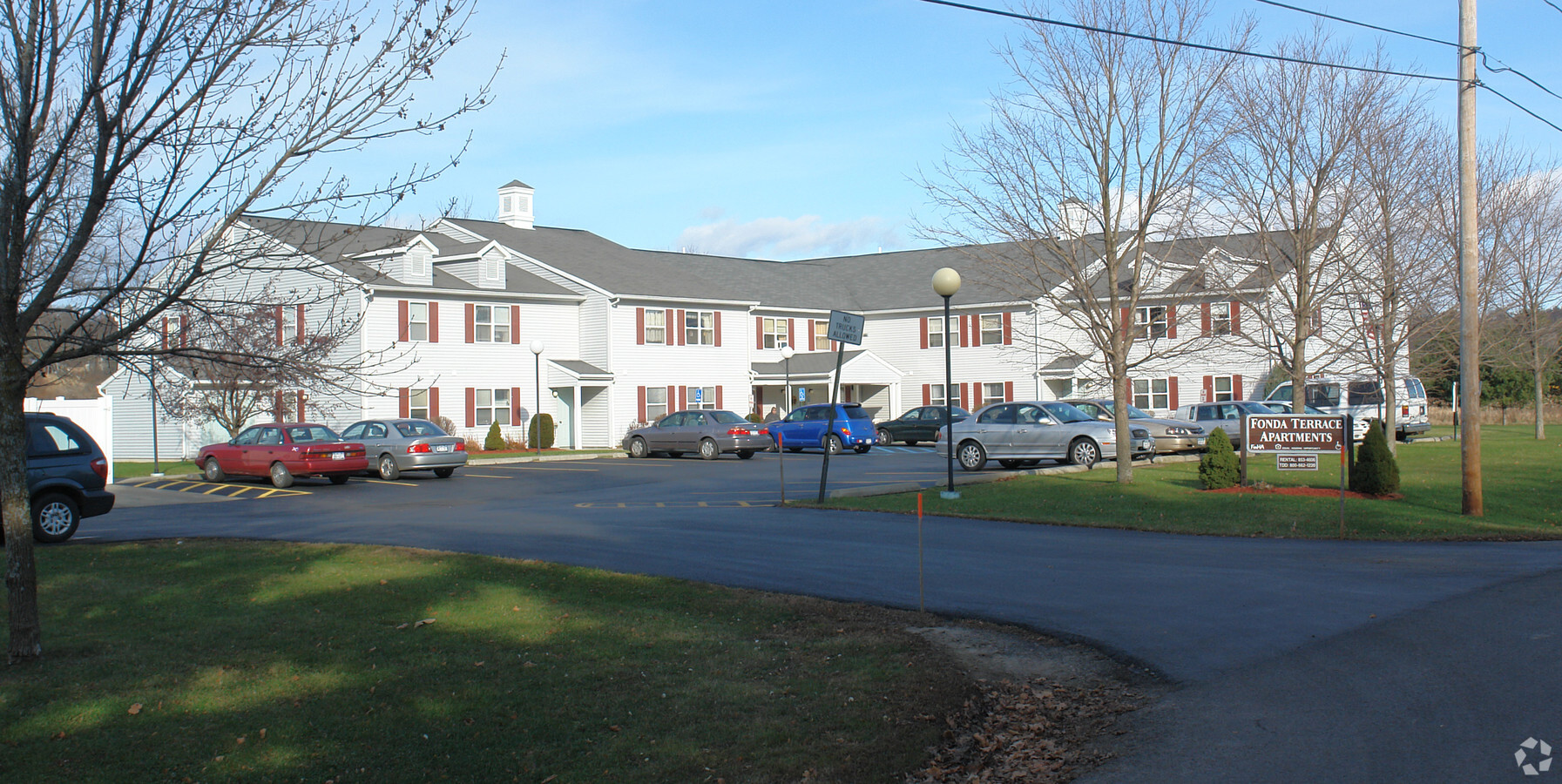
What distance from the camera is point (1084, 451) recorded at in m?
24.5

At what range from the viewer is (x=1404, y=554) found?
1184cm

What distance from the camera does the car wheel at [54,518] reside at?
47.0 ft

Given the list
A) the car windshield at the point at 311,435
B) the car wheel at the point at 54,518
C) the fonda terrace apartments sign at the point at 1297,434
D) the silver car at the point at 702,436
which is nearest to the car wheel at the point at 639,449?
the silver car at the point at 702,436

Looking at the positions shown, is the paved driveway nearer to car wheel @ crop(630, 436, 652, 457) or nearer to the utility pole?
the utility pole

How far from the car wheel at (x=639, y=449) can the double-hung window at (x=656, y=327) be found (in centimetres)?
814

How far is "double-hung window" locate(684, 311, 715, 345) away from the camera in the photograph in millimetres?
43156

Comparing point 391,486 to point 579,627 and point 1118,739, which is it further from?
point 1118,739

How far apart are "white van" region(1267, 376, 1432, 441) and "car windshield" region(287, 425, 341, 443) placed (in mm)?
27462

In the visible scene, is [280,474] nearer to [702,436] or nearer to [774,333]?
[702,436]

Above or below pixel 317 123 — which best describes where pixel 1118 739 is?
below

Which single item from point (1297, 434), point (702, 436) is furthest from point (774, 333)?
point (1297, 434)

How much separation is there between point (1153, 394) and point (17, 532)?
4118 cm

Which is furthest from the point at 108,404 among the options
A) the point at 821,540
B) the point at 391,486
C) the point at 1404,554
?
the point at 1404,554

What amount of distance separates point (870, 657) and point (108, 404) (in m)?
22.6
